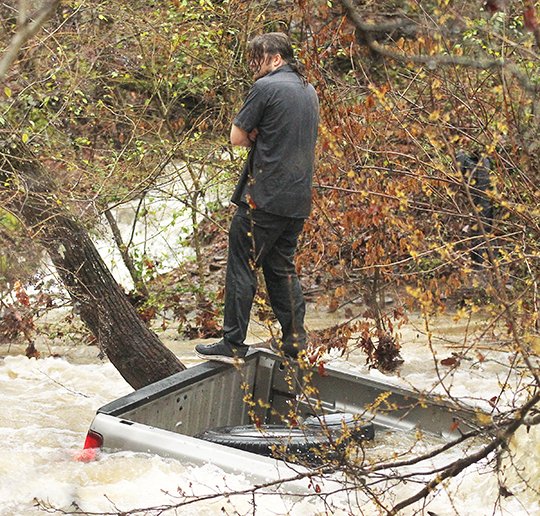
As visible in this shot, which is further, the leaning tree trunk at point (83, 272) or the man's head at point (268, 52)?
the leaning tree trunk at point (83, 272)

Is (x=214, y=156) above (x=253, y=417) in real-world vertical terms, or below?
above

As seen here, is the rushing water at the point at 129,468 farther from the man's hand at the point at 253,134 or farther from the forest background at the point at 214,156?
the man's hand at the point at 253,134

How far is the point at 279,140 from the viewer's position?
22.5 feet

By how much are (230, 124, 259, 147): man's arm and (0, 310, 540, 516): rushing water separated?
6.17ft

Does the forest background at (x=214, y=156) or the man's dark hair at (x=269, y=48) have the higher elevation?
the man's dark hair at (x=269, y=48)

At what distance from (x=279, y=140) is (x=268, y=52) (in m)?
0.57

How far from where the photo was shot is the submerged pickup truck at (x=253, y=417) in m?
5.29

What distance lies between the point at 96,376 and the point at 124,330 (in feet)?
6.66

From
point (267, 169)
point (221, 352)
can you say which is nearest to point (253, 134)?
point (267, 169)

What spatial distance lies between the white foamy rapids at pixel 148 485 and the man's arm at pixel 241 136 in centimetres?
206

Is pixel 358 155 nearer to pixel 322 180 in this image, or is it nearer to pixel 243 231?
pixel 322 180

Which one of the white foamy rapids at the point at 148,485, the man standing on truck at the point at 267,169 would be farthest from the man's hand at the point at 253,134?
the white foamy rapids at the point at 148,485

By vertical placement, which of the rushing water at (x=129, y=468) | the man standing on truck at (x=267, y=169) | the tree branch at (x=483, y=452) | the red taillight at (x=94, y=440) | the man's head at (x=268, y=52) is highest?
the man's head at (x=268, y=52)

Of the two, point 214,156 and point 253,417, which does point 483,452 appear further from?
point 214,156
